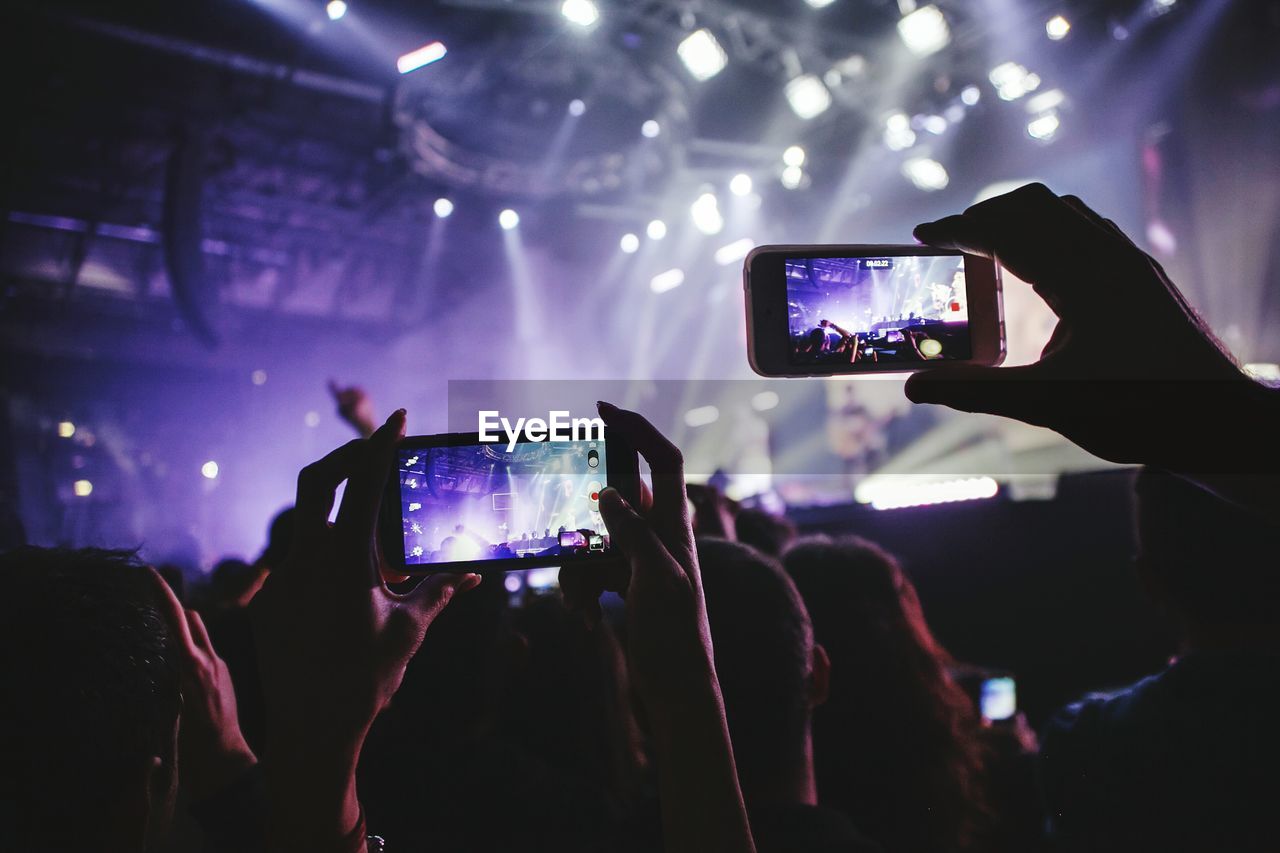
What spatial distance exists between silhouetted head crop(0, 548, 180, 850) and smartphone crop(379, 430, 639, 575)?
0.37 meters

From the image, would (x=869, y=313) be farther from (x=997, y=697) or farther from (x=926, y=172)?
(x=926, y=172)

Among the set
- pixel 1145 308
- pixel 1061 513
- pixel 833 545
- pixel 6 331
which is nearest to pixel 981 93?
pixel 1061 513

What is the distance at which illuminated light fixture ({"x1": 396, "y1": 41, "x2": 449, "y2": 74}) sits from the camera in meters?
6.01

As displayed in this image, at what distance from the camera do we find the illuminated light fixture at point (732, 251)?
10664 millimetres

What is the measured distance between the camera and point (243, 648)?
225cm

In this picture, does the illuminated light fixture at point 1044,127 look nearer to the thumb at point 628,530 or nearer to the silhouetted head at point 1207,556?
the silhouetted head at point 1207,556

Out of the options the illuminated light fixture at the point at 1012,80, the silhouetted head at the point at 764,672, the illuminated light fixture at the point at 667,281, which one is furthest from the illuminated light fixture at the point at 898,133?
the silhouetted head at the point at 764,672

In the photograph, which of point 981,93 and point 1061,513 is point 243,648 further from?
point 981,93

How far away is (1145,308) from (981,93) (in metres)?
8.16

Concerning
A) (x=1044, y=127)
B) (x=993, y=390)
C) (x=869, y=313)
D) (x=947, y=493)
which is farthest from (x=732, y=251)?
(x=993, y=390)

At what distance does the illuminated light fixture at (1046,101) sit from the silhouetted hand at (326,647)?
857 cm

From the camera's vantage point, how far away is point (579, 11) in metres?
5.88

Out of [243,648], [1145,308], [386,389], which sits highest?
[386,389]

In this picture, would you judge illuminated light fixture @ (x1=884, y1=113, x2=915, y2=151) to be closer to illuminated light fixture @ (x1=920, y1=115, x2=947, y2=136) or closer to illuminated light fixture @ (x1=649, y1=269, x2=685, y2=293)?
illuminated light fixture @ (x1=920, y1=115, x2=947, y2=136)
